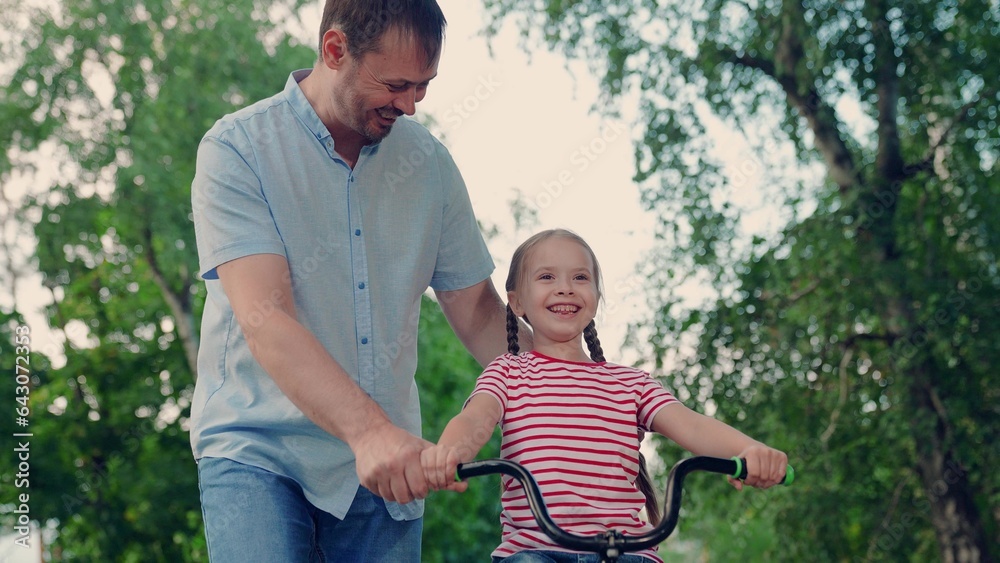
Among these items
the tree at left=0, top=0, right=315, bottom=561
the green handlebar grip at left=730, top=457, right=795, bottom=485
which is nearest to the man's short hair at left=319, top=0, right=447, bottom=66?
the green handlebar grip at left=730, top=457, right=795, bottom=485

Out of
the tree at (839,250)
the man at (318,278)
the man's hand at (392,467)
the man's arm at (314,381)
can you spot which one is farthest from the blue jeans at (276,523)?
the tree at (839,250)

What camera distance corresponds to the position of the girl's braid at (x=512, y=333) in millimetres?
2847

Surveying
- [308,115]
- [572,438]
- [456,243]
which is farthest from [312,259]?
[572,438]

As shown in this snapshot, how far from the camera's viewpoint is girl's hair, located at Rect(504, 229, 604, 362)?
2844mm

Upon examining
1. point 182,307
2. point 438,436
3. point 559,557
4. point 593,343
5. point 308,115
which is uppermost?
point 182,307

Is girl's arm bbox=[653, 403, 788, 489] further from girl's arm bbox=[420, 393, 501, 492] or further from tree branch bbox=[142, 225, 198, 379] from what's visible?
tree branch bbox=[142, 225, 198, 379]

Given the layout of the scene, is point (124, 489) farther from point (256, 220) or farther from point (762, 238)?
point (256, 220)

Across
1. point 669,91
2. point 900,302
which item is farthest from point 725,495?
point 669,91

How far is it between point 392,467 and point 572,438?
1.98ft

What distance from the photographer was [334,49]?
107 inches

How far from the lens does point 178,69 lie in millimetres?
17344

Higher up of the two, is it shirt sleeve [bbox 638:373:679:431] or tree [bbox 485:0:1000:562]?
tree [bbox 485:0:1000:562]

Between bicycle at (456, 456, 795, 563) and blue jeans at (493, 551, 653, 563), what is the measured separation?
0.17 metres

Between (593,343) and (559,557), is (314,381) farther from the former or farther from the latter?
(593,343)
